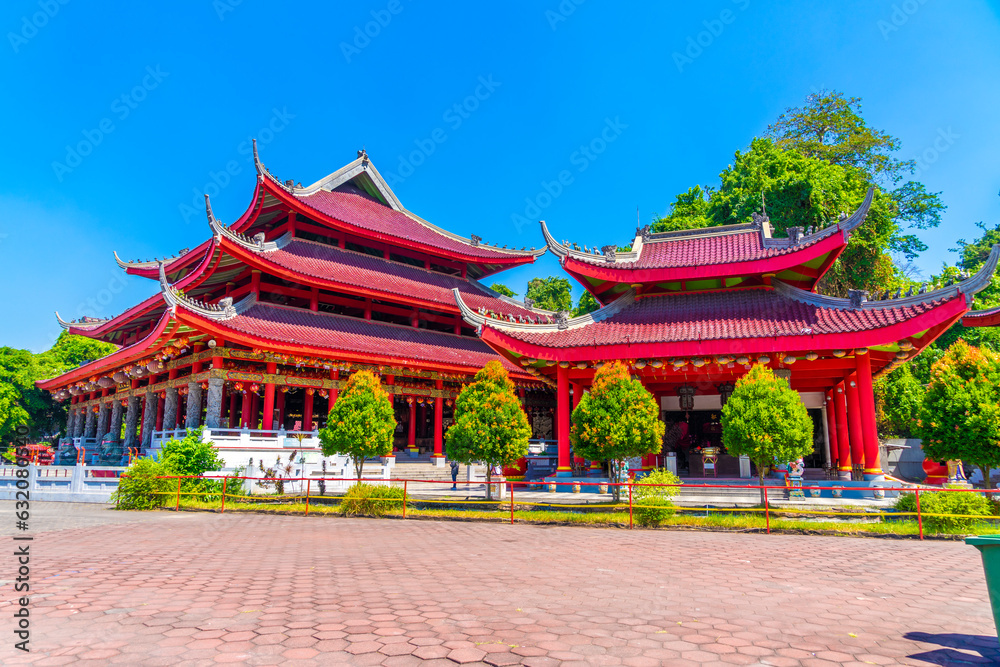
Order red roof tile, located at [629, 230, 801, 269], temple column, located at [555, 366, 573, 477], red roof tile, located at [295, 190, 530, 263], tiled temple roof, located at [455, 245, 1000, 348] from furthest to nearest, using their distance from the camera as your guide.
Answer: red roof tile, located at [295, 190, 530, 263], red roof tile, located at [629, 230, 801, 269], temple column, located at [555, 366, 573, 477], tiled temple roof, located at [455, 245, 1000, 348]

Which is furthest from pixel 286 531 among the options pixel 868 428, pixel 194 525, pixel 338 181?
pixel 338 181

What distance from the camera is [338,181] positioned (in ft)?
115

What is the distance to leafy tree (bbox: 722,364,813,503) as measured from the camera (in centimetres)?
1271

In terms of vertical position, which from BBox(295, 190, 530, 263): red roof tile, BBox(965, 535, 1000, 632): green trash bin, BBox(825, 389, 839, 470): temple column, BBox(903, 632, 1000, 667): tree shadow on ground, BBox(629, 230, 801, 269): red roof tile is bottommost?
BBox(903, 632, 1000, 667): tree shadow on ground

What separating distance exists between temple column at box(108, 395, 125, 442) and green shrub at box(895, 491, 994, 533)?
34753 millimetres

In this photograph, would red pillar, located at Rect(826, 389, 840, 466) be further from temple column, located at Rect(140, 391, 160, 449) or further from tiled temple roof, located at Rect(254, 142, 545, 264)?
temple column, located at Rect(140, 391, 160, 449)

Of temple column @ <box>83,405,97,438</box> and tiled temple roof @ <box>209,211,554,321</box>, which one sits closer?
tiled temple roof @ <box>209,211,554,321</box>

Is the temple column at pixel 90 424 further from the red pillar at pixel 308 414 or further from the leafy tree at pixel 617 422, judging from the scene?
the leafy tree at pixel 617 422

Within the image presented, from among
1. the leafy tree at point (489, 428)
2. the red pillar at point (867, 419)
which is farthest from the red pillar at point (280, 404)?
the red pillar at point (867, 419)

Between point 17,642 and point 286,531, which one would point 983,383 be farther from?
point 17,642

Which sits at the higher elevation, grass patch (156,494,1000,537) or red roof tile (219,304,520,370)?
red roof tile (219,304,520,370)

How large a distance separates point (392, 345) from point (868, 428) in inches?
753

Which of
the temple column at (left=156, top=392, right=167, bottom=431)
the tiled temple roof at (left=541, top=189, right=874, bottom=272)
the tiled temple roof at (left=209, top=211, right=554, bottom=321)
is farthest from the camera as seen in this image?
the temple column at (left=156, top=392, right=167, bottom=431)

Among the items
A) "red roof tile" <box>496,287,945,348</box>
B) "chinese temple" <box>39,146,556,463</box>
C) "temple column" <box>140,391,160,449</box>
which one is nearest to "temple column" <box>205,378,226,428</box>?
"chinese temple" <box>39,146,556,463</box>
